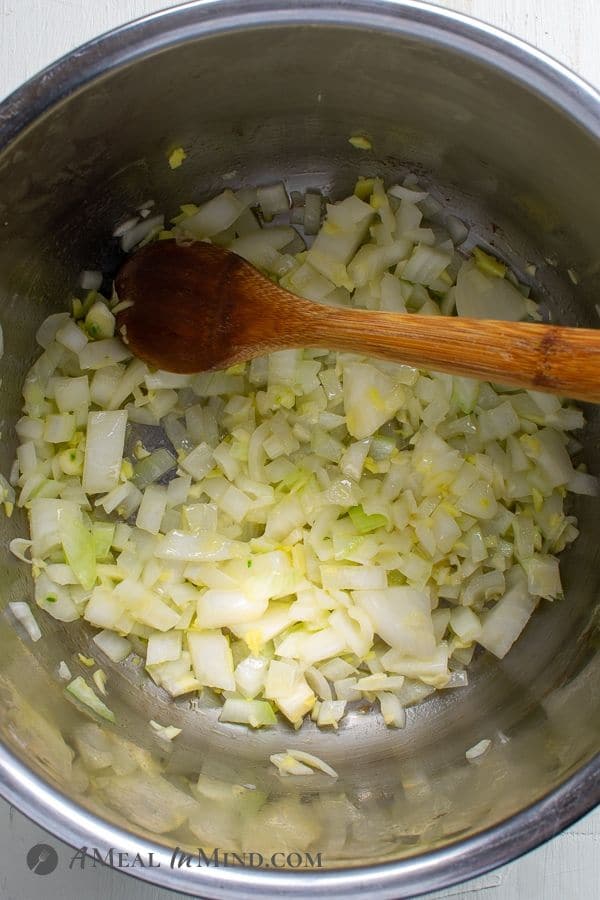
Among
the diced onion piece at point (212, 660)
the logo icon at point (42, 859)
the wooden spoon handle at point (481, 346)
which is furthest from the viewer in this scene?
the diced onion piece at point (212, 660)

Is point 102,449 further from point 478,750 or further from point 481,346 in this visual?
point 478,750

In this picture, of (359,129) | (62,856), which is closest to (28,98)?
(359,129)

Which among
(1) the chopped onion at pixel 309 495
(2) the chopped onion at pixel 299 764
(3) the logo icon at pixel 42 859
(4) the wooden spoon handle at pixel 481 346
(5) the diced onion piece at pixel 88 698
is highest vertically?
(4) the wooden spoon handle at pixel 481 346

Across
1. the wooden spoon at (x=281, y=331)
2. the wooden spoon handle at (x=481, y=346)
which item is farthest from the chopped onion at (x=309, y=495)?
the wooden spoon handle at (x=481, y=346)

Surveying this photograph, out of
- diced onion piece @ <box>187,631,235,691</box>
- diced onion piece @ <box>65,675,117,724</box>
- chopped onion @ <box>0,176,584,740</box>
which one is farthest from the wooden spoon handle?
diced onion piece @ <box>65,675,117,724</box>

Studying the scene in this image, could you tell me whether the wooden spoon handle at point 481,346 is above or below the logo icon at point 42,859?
above

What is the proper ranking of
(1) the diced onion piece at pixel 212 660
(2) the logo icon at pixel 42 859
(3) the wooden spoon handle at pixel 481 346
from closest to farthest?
(3) the wooden spoon handle at pixel 481 346, (2) the logo icon at pixel 42 859, (1) the diced onion piece at pixel 212 660

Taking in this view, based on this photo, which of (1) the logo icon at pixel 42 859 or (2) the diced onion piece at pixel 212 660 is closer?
(1) the logo icon at pixel 42 859

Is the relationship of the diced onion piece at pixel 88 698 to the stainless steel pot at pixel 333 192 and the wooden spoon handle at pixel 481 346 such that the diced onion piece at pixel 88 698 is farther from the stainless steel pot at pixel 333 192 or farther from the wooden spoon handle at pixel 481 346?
the wooden spoon handle at pixel 481 346
